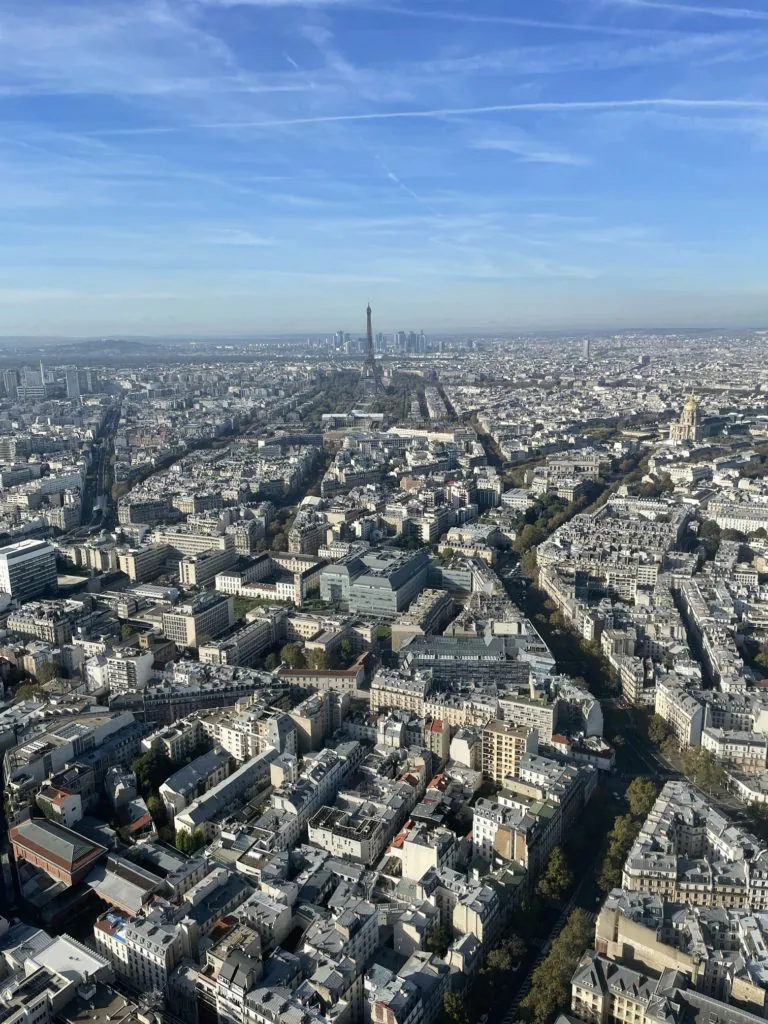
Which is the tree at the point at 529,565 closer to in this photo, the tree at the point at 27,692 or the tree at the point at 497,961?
the tree at the point at 27,692

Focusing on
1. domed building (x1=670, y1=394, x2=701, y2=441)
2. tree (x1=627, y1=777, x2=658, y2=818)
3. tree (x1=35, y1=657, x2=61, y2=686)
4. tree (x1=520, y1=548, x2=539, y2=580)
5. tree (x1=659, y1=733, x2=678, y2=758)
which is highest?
domed building (x1=670, y1=394, x2=701, y2=441)

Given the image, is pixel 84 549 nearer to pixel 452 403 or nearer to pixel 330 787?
pixel 330 787

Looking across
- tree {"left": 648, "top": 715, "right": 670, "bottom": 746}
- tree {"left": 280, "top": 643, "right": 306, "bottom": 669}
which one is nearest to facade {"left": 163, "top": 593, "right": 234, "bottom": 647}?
tree {"left": 280, "top": 643, "right": 306, "bottom": 669}

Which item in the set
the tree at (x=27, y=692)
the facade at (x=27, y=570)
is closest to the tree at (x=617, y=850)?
the tree at (x=27, y=692)

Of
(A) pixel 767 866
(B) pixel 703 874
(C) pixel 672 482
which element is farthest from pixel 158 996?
(C) pixel 672 482

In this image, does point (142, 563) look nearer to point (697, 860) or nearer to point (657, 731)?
point (657, 731)

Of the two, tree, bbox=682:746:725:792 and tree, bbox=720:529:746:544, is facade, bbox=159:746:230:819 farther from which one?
tree, bbox=720:529:746:544
